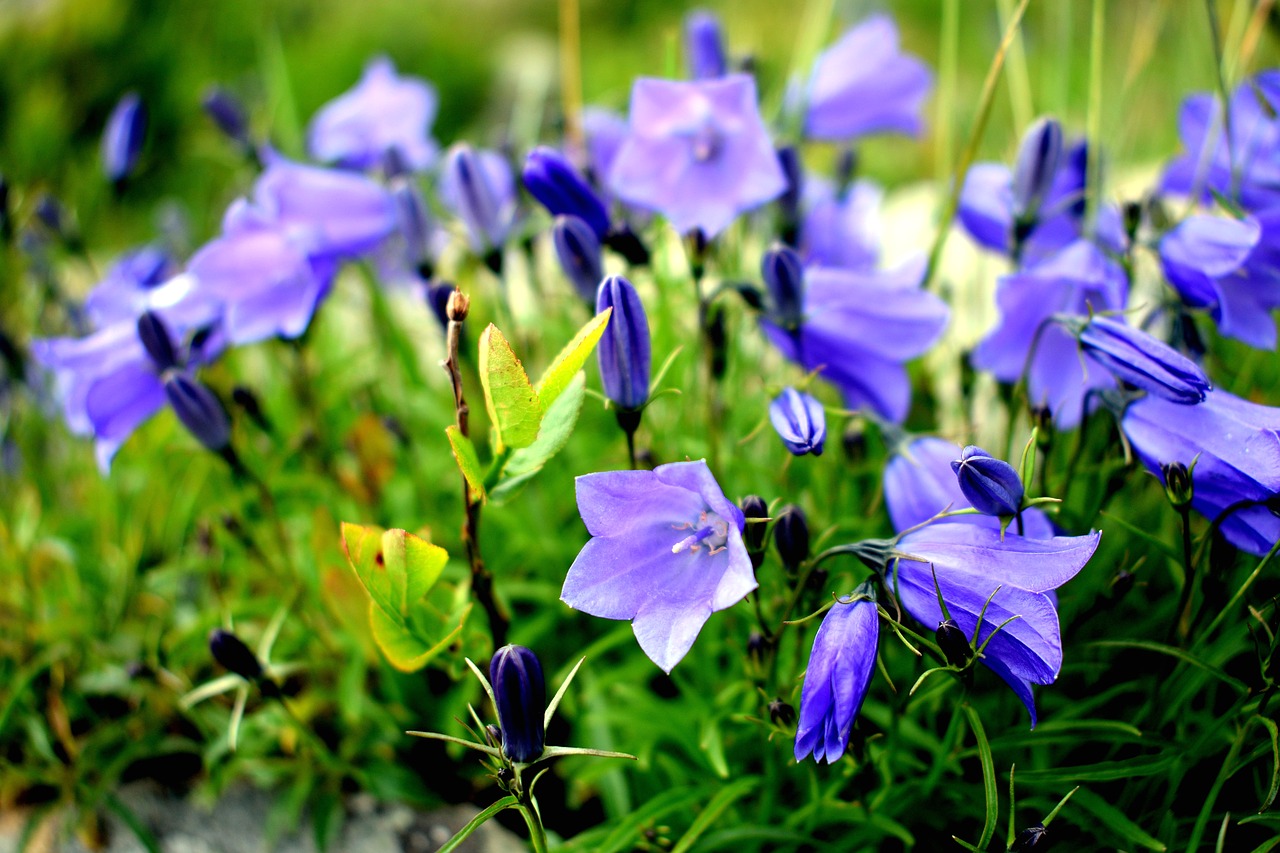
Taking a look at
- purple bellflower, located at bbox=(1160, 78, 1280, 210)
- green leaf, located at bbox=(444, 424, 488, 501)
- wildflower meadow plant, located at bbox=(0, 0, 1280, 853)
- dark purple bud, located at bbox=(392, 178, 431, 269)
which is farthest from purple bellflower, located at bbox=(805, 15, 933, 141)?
green leaf, located at bbox=(444, 424, 488, 501)

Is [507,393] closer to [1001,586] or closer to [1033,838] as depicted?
[1001,586]

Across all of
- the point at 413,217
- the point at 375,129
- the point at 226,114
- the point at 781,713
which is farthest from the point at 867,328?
the point at 226,114

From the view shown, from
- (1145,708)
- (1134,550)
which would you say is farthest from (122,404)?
(1134,550)

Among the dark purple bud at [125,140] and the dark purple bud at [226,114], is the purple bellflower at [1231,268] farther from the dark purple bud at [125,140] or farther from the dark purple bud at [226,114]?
the dark purple bud at [125,140]

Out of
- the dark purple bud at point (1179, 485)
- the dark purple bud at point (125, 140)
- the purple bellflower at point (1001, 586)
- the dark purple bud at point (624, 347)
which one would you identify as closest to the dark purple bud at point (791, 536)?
the purple bellflower at point (1001, 586)

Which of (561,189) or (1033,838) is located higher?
(561,189)

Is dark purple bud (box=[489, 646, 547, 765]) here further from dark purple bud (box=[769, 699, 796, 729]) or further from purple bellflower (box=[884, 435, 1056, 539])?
purple bellflower (box=[884, 435, 1056, 539])
